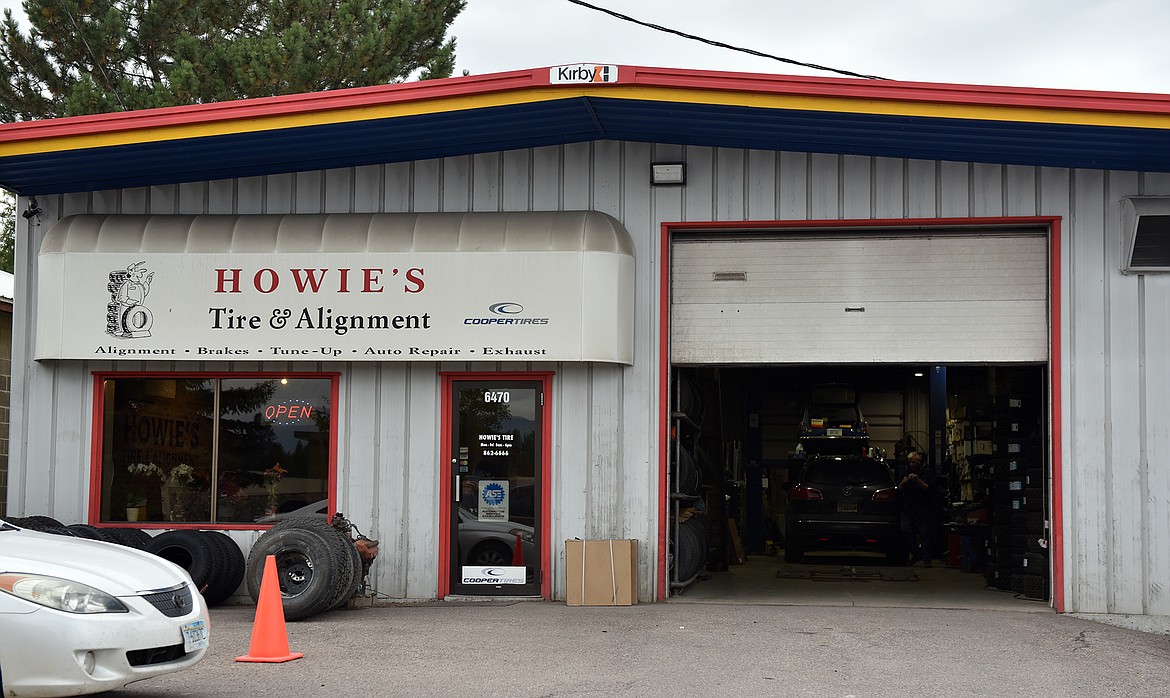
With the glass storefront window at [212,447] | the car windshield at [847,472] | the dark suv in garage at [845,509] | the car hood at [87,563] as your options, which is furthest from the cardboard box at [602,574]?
the car windshield at [847,472]

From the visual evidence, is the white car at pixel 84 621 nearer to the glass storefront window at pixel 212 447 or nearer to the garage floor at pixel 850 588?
the glass storefront window at pixel 212 447

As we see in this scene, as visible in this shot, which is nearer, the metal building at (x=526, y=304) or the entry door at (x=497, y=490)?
the metal building at (x=526, y=304)

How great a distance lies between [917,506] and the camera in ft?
62.0

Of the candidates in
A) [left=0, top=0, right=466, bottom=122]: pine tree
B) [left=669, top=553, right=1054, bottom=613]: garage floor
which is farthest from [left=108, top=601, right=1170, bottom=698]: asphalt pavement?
[left=0, top=0, right=466, bottom=122]: pine tree

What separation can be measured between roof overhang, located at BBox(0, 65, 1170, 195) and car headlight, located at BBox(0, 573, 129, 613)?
6.04m

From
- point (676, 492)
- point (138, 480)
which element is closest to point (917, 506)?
point (676, 492)

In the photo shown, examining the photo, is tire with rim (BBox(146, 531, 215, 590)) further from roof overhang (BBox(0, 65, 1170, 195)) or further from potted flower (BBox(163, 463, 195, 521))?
roof overhang (BBox(0, 65, 1170, 195))

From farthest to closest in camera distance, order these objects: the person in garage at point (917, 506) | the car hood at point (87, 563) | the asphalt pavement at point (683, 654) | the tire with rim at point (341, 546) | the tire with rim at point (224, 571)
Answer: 1. the person in garage at point (917, 506)
2. the tire with rim at point (224, 571)
3. the tire with rim at point (341, 546)
4. the asphalt pavement at point (683, 654)
5. the car hood at point (87, 563)

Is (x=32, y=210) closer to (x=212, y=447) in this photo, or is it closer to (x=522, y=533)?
(x=212, y=447)

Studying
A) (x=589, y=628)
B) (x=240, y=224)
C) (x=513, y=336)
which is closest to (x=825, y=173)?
(x=513, y=336)

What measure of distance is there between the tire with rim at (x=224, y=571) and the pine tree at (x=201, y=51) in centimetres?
1374

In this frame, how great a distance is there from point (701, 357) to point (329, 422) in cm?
397

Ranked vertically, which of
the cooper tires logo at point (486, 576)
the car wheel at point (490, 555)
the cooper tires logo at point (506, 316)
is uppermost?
the cooper tires logo at point (506, 316)

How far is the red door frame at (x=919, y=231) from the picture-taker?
1217 cm
